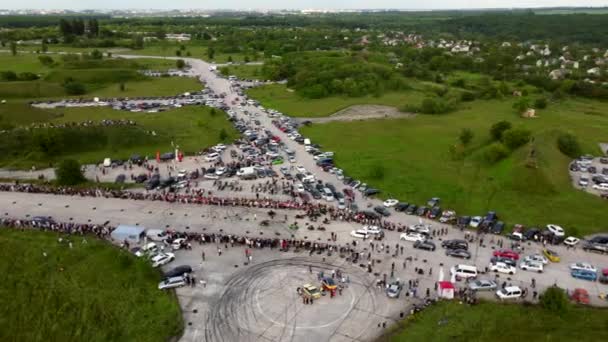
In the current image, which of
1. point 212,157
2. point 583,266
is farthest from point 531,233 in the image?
point 212,157

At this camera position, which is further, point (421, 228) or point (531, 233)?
point (421, 228)

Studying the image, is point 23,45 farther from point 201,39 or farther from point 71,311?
point 71,311

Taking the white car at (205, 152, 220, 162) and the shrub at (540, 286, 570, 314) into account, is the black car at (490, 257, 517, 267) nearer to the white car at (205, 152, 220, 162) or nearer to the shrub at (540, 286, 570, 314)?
the shrub at (540, 286, 570, 314)

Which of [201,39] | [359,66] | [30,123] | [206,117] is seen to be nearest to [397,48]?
[359,66]

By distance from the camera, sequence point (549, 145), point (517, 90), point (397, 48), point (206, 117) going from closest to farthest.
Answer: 1. point (549, 145)
2. point (206, 117)
3. point (517, 90)
4. point (397, 48)

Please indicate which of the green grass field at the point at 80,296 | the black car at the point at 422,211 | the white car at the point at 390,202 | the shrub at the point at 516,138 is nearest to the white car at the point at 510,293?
the black car at the point at 422,211

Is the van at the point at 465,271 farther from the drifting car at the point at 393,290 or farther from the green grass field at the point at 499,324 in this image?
the drifting car at the point at 393,290

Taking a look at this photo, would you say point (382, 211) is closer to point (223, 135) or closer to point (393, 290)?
point (393, 290)
